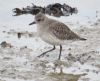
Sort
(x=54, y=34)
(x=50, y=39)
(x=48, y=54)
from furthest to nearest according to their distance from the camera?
1. (x=48, y=54)
2. (x=54, y=34)
3. (x=50, y=39)

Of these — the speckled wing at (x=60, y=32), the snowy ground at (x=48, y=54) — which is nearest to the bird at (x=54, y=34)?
the speckled wing at (x=60, y=32)

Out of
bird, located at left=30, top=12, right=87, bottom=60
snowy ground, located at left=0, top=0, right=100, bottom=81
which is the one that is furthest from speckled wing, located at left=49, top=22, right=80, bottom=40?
snowy ground, located at left=0, top=0, right=100, bottom=81

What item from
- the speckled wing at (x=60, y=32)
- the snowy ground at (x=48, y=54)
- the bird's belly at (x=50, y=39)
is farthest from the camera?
the speckled wing at (x=60, y=32)

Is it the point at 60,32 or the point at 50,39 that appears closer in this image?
the point at 50,39

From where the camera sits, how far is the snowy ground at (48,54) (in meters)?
8.43

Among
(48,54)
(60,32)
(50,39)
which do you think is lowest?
(48,54)

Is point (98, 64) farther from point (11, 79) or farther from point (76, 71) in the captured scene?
point (11, 79)

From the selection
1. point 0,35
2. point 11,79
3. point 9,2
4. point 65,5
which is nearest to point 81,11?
point 65,5

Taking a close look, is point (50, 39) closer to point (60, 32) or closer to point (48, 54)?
point (60, 32)

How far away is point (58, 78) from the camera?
836 centimetres

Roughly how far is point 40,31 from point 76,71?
133 centimetres

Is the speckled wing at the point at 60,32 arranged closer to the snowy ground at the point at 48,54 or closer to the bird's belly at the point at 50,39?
the bird's belly at the point at 50,39

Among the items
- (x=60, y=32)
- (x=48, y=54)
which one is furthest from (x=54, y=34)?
(x=48, y=54)

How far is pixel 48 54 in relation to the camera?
9.73 metres
